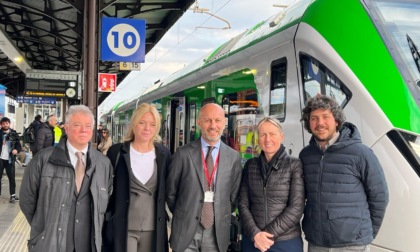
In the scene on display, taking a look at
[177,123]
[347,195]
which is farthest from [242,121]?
[177,123]

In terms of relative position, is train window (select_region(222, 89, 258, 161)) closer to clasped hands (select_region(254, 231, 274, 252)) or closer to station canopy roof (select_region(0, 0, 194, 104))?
clasped hands (select_region(254, 231, 274, 252))

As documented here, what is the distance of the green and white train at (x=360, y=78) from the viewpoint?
3270 millimetres

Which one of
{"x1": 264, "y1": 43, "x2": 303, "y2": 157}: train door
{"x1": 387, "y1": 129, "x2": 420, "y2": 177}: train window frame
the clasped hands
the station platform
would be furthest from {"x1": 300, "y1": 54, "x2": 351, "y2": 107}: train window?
the station platform

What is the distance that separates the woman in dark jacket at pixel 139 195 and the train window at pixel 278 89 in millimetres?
1631

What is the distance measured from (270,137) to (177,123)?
21.5 feet

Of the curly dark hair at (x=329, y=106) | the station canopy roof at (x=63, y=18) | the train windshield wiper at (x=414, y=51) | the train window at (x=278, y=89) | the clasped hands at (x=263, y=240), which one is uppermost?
the station canopy roof at (x=63, y=18)

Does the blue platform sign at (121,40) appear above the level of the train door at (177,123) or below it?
above

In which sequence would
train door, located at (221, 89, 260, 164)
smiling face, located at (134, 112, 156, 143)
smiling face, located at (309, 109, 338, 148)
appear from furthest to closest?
train door, located at (221, 89, 260, 164) → smiling face, located at (134, 112, 156, 143) → smiling face, located at (309, 109, 338, 148)

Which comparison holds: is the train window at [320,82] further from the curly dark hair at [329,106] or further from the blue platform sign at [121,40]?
the blue platform sign at [121,40]

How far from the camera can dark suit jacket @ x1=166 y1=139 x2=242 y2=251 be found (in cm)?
320

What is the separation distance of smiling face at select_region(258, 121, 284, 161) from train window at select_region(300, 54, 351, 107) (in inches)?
35.0

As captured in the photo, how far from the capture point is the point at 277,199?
9.95ft

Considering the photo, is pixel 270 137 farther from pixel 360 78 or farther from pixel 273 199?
pixel 360 78

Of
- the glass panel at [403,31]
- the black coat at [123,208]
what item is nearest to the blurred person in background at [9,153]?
the black coat at [123,208]
